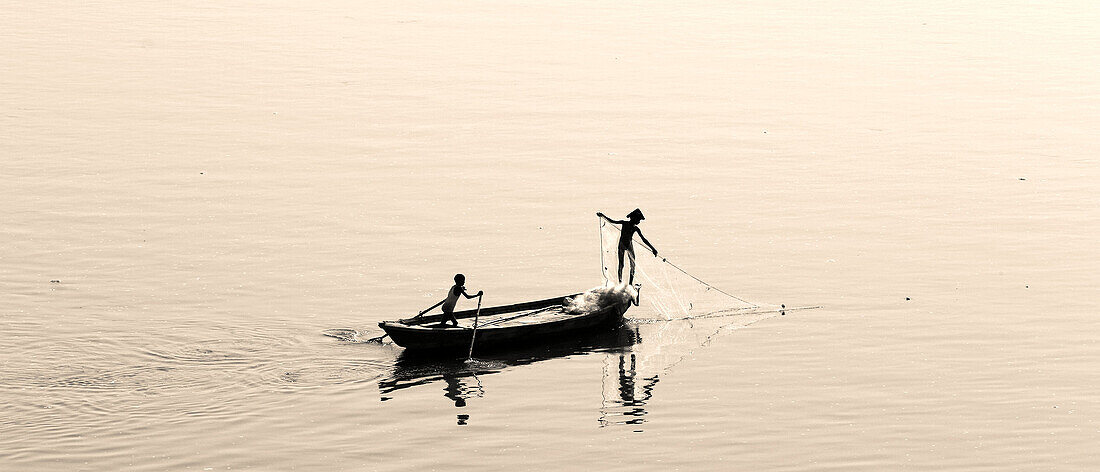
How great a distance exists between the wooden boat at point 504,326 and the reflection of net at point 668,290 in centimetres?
132

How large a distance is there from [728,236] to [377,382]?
9.94 m

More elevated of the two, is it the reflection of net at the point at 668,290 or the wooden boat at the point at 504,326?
the reflection of net at the point at 668,290

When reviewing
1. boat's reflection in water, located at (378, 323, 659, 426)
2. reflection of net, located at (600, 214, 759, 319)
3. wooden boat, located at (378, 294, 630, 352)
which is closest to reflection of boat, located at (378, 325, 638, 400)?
boat's reflection in water, located at (378, 323, 659, 426)

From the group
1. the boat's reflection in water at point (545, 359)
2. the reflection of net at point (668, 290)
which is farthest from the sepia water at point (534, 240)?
the reflection of net at point (668, 290)

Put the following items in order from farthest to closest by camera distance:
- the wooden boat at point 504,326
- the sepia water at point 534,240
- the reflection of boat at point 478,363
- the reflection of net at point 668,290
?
1. the reflection of net at point 668,290
2. the wooden boat at point 504,326
3. the reflection of boat at point 478,363
4. the sepia water at point 534,240

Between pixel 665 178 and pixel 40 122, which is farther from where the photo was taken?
pixel 40 122

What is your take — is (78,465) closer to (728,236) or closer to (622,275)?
(622,275)

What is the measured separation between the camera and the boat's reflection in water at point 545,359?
18.5 meters

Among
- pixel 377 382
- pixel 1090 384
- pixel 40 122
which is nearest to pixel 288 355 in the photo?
pixel 377 382

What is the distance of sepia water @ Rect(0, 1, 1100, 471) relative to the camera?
1747cm

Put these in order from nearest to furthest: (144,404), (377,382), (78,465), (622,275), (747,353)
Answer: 1. (78,465)
2. (144,404)
3. (377,382)
4. (747,353)
5. (622,275)

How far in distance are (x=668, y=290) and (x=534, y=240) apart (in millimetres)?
3676

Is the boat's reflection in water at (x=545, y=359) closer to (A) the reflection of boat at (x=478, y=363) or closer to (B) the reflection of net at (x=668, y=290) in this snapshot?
(A) the reflection of boat at (x=478, y=363)

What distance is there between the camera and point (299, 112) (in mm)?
36062
